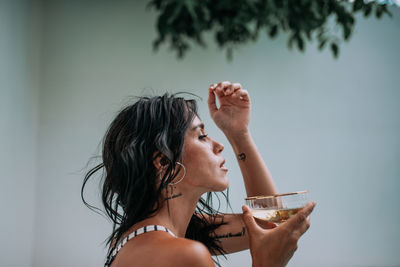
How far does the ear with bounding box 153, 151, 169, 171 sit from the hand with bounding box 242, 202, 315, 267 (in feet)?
1.01

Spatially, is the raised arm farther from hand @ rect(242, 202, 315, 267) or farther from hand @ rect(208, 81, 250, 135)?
hand @ rect(242, 202, 315, 267)

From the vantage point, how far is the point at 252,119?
244cm

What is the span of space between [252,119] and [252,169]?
1243 mm

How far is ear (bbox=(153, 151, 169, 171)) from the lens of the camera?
3.30 feet

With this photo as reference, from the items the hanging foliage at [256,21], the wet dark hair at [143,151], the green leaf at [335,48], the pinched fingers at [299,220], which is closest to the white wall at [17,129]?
the hanging foliage at [256,21]

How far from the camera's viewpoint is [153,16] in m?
2.49

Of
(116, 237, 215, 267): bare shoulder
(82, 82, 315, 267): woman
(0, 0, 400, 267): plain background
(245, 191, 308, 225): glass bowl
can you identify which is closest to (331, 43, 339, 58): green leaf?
(0, 0, 400, 267): plain background

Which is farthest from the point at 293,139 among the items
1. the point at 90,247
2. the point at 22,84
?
the point at 22,84

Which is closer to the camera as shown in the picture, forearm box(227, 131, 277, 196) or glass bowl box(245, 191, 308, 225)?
glass bowl box(245, 191, 308, 225)

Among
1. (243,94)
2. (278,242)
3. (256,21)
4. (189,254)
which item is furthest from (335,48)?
(189,254)

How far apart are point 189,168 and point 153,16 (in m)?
1.73

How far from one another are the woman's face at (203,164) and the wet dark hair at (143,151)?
1.2 inches

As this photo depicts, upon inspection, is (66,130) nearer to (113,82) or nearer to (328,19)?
(113,82)

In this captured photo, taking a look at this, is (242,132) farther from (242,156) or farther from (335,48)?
(335,48)
